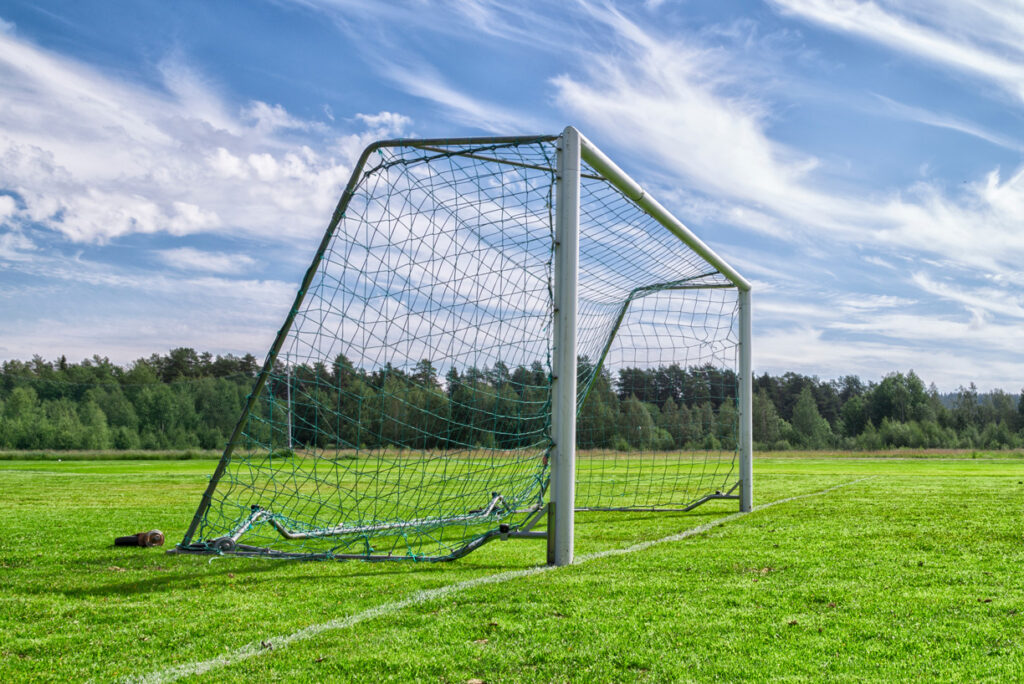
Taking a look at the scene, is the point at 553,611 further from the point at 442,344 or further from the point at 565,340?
the point at 442,344

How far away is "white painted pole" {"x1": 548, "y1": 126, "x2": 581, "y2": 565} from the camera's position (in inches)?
224

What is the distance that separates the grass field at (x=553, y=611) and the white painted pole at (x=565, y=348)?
0.45 meters

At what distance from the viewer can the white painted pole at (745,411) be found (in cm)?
974

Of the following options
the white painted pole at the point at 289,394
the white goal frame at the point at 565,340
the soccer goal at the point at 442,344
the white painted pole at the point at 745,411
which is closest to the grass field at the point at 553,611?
the white goal frame at the point at 565,340

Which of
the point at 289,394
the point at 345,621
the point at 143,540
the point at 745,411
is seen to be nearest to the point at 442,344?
the point at 289,394

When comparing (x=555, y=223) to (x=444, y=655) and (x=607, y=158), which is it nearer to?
(x=607, y=158)

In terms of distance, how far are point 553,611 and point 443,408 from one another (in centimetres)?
386

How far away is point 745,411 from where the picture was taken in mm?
9883

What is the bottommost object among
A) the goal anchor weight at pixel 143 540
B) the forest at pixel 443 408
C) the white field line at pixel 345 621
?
the goal anchor weight at pixel 143 540

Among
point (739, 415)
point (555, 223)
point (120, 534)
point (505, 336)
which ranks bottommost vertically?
point (120, 534)

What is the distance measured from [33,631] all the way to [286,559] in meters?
2.52

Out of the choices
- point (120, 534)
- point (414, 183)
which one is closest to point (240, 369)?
point (120, 534)

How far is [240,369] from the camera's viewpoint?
45.7 metres

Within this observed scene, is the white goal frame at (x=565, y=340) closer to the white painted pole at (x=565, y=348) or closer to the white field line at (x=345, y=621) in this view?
the white painted pole at (x=565, y=348)
